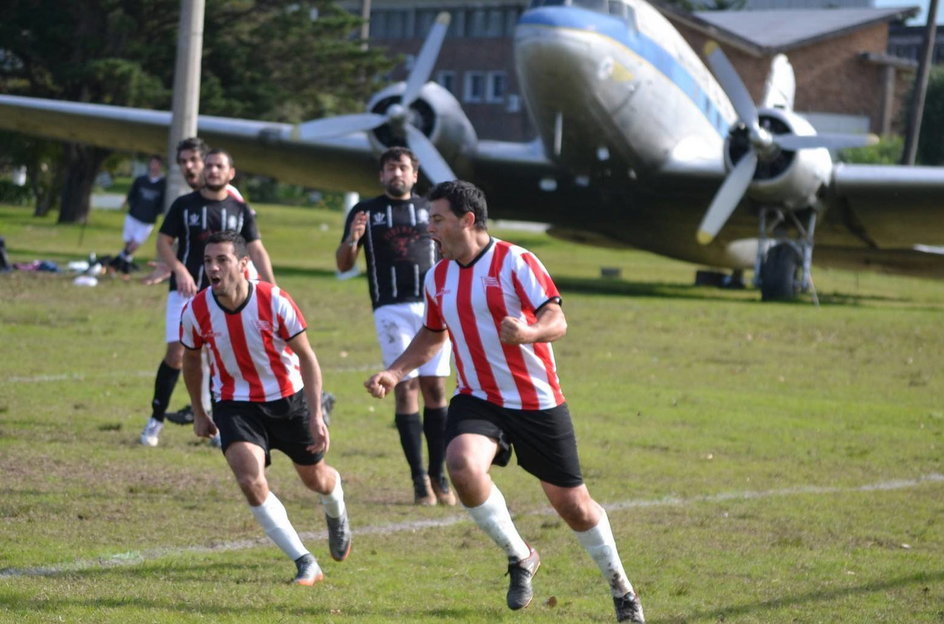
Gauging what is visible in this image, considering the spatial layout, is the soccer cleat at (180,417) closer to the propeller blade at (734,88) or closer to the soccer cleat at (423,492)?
the soccer cleat at (423,492)

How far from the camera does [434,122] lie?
88.4 ft

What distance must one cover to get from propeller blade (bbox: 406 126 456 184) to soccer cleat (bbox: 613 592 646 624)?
1931 cm

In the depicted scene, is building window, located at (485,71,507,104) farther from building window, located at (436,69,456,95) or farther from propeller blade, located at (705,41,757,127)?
propeller blade, located at (705,41,757,127)

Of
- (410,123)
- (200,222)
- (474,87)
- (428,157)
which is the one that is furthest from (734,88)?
(474,87)

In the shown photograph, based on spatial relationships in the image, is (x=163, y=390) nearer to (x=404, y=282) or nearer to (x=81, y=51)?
(x=404, y=282)

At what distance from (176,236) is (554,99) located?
1510 centimetres

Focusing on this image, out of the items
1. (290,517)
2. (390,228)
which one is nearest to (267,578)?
(290,517)

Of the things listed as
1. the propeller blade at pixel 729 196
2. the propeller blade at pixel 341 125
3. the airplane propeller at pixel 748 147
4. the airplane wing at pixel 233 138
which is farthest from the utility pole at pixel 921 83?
the propeller blade at pixel 341 125

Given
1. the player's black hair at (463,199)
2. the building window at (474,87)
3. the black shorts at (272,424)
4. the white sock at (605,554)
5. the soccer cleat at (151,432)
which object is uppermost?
the player's black hair at (463,199)

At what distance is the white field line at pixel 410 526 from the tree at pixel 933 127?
57443 millimetres

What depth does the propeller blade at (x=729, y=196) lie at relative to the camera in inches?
956

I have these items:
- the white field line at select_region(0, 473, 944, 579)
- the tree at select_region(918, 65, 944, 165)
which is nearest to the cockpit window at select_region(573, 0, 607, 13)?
the white field line at select_region(0, 473, 944, 579)

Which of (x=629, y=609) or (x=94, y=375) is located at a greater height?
(x=629, y=609)

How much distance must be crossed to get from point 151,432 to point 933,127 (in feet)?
196
